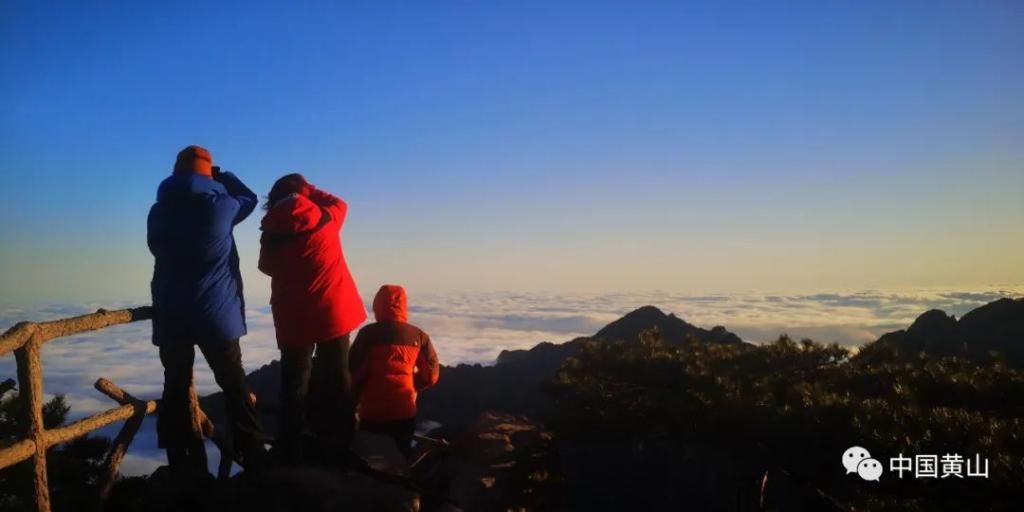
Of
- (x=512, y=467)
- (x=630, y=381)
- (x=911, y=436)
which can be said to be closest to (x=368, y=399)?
(x=512, y=467)

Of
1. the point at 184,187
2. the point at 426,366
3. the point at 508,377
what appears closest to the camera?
the point at 184,187

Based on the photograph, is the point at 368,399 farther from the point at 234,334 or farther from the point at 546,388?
the point at 546,388

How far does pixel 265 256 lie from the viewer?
595 cm

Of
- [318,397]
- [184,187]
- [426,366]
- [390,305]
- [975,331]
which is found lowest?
[975,331]

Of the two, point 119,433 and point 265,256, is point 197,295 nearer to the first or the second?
point 265,256

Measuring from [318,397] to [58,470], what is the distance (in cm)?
291

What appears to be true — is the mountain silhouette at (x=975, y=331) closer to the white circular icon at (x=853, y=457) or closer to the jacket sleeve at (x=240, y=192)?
the white circular icon at (x=853, y=457)

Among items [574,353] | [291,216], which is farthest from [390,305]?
[574,353]

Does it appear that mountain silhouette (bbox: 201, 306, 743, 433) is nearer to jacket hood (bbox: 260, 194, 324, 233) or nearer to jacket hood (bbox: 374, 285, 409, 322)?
jacket hood (bbox: 374, 285, 409, 322)

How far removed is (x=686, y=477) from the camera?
6500 millimetres

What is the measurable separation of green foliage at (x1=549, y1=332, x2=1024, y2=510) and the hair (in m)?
3.96

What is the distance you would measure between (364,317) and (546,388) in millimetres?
3021

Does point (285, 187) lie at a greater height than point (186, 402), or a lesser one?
greater

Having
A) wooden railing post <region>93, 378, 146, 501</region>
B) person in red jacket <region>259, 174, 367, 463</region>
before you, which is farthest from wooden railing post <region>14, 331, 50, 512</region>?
person in red jacket <region>259, 174, 367, 463</region>
